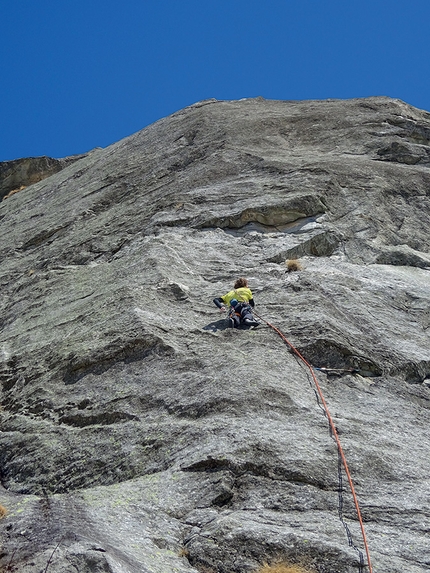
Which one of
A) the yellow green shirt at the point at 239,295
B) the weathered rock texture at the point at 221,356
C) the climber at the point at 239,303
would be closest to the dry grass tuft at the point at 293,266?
the weathered rock texture at the point at 221,356

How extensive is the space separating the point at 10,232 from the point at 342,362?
47.1 feet

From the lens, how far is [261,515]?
32.8 feet

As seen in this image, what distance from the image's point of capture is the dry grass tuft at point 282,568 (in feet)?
30.0

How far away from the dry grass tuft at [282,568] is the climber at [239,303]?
5862 mm

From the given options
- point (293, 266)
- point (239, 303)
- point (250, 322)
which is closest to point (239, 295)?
point (239, 303)

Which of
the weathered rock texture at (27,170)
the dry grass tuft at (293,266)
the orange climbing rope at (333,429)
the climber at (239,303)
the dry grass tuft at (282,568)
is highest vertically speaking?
the weathered rock texture at (27,170)

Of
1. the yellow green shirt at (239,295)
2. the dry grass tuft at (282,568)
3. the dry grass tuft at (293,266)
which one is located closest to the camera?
the dry grass tuft at (282,568)

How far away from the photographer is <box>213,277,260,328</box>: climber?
14.6 m

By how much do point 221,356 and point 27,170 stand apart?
2588 cm

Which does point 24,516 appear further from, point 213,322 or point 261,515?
point 213,322

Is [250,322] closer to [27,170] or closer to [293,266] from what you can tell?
[293,266]

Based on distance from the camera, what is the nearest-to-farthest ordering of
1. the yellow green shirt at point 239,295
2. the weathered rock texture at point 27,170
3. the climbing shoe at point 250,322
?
the climbing shoe at point 250,322
the yellow green shirt at point 239,295
the weathered rock texture at point 27,170

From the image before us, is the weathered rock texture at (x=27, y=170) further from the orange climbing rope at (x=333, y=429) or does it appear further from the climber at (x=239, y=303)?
Result: the orange climbing rope at (x=333, y=429)

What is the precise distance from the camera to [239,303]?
14.8 meters
